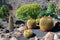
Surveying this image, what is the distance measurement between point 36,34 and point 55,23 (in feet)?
7.51

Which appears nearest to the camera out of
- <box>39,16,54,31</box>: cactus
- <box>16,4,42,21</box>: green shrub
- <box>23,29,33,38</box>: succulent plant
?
<box>23,29,33,38</box>: succulent plant

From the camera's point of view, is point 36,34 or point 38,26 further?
point 38,26

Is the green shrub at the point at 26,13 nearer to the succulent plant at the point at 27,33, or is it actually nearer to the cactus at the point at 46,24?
the cactus at the point at 46,24

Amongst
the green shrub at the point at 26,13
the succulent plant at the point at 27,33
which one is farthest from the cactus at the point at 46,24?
the green shrub at the point at 26,13

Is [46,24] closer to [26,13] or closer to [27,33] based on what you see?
[27,33]

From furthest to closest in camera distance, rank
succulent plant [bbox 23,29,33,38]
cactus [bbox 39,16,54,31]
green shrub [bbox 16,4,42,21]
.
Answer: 1. green shrub [bbox 16,4,42,21]
2. cactus [bbox 39,16,54,31]
3. succulent plant [bbox 23,29,33,38]

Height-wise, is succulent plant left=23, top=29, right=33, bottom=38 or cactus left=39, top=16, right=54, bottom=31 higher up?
cactus left=39, top=16, right=54, bottom=31

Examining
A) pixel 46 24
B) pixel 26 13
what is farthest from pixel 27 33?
pixel 26 13

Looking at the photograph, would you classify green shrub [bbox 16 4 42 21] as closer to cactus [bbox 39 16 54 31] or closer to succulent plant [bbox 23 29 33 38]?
cactus [bbox 39 16 54 31]

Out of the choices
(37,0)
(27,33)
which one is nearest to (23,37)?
(27,33)

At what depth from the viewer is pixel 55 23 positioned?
746 inches

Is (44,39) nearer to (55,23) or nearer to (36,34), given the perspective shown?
(36,34)

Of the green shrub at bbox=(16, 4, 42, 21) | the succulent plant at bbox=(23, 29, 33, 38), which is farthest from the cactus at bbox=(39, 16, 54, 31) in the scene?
the green shrub at bbox=(16, 4, 42, 21)

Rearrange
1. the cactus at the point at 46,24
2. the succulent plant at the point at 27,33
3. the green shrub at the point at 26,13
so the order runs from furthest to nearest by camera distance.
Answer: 1. the green shrub at the point at 26,13
2. the cactus at the point at 46,24
3. the succulent plant at the point at 27,33
